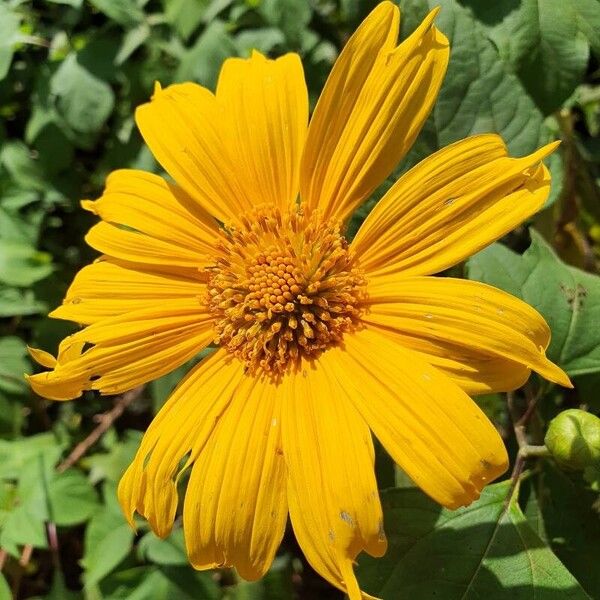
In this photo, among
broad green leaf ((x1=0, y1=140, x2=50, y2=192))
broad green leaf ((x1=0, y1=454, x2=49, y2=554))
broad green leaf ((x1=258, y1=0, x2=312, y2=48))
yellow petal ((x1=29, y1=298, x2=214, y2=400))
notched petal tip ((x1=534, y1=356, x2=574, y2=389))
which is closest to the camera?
notched petal tip ((x1=534, y1=356, x2=574, y2=389))

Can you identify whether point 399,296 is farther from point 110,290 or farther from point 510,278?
point 110,290

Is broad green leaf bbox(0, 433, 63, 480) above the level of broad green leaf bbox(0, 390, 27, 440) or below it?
below

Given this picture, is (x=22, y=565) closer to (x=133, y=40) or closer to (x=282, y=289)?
(x=282, y=289)

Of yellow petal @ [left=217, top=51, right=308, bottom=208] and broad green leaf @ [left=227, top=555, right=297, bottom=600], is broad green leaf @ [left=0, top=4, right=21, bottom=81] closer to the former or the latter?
yellow petal @ [left=217, top=51, right=308, bottom=208]

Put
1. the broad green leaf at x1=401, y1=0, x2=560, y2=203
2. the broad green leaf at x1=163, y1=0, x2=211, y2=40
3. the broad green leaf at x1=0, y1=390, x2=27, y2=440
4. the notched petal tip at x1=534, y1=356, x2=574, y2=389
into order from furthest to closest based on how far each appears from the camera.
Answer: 1. the broad green leaf at x1=0, y1=390, x2=27, y2=440
2. the broad green leaf at x1=163, y1=0, x2=211, y2=40
3. the broad green leaf at x1=401, y1=0, x2=560, y2=203
4. the notched petal tip at x1=534, y1=356, x2=574, y2=389

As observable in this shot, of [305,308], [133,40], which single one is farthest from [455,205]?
[133,40]

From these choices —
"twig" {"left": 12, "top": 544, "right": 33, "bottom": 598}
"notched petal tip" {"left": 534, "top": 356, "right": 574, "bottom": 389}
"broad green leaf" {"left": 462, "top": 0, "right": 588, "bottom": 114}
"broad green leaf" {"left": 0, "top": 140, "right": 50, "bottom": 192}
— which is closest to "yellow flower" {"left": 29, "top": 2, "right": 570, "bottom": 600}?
"notched petal tip" {"left": 534, "top": 356, "right": 574, "bottom": 389}
